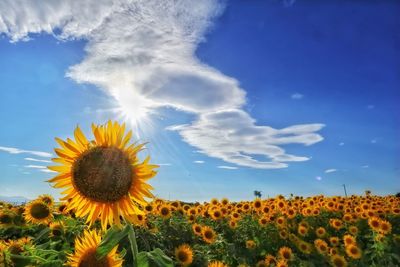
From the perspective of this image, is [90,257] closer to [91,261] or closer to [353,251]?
[91,261]

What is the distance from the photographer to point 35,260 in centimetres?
367

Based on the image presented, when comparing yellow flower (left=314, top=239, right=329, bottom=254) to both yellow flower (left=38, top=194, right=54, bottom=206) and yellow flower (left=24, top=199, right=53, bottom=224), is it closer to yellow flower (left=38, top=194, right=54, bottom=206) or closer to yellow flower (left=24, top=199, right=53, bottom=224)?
yellow flower (left=38, top=194, right=54, bottom=206)

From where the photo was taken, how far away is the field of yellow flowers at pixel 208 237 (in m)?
3.69

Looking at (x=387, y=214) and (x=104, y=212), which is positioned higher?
(x=387, y=214)

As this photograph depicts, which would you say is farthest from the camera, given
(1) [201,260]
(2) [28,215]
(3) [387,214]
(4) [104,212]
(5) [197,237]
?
(3) [387,214]

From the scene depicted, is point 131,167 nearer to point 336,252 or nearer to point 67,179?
point 67,179

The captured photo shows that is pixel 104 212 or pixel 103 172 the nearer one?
pixel 103 172

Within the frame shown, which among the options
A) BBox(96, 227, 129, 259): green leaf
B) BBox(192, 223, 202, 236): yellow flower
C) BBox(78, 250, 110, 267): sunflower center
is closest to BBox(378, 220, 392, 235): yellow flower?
BBox(192, 223, 202, 236): yellow flower

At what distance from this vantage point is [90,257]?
3.54 m

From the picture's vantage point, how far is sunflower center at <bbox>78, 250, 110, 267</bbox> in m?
3.46

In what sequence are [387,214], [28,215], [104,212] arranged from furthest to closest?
[387,214], [28,215], [104,212]

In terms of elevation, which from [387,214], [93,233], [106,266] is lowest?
[106,266]

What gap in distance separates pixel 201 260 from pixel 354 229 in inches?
283

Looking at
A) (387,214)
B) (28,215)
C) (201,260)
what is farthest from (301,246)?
(28,215)
